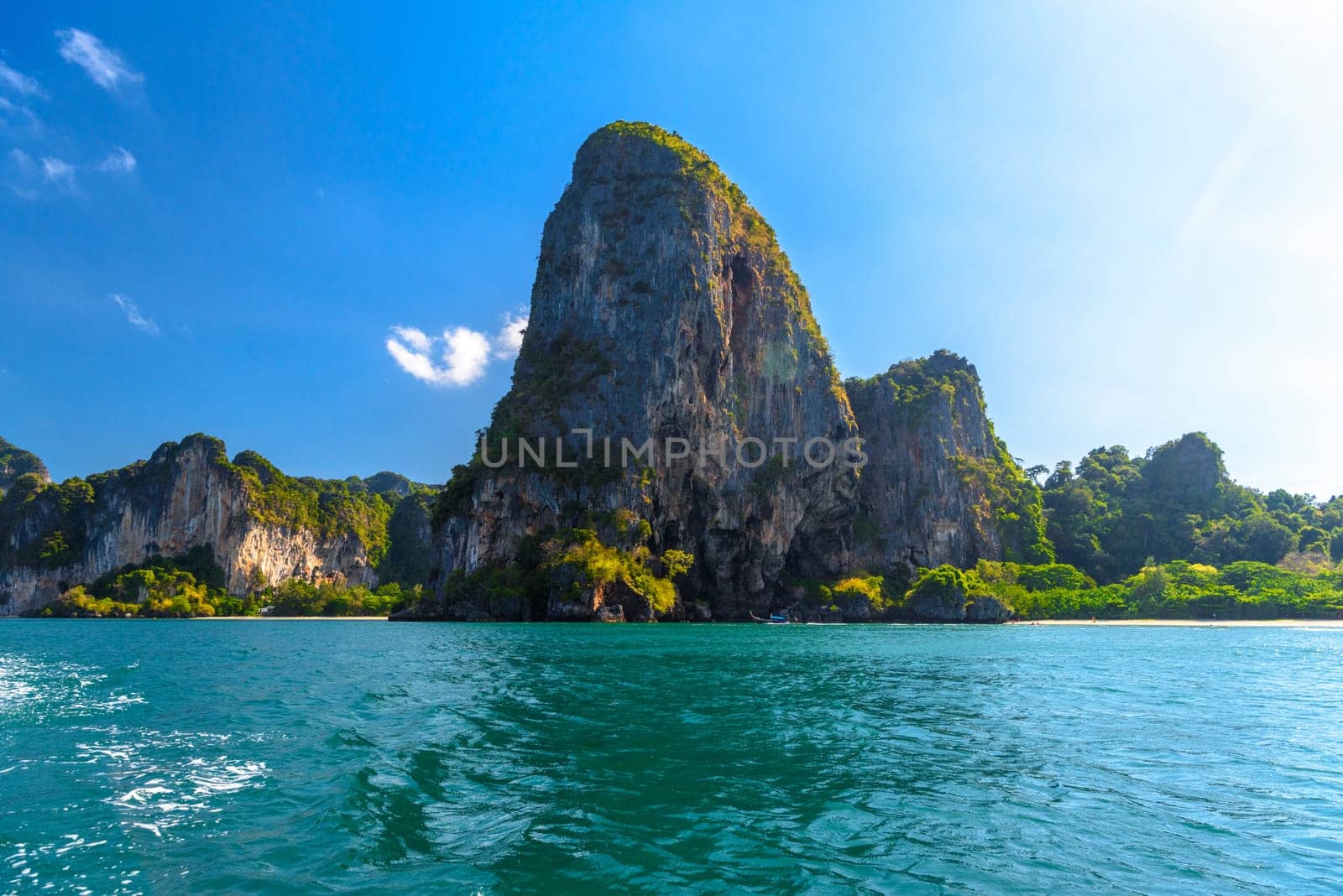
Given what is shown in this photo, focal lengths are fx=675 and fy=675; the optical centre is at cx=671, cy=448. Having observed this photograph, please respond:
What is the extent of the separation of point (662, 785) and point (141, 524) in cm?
13118

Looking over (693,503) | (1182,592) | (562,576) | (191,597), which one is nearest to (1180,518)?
(1182,592)

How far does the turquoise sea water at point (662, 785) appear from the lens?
634 cm

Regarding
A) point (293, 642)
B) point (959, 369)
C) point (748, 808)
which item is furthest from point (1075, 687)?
point (959, 369)

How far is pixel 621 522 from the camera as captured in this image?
225 feet

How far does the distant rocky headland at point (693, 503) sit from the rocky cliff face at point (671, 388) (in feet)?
1.03

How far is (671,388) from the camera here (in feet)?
255

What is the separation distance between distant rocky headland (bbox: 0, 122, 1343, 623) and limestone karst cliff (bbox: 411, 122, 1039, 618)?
34 cm

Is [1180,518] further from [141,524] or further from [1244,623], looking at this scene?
[141,524]

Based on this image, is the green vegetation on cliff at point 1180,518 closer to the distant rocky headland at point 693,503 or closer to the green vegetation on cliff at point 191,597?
the distant rocky headland at point 693,503

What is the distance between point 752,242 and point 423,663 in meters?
83.7

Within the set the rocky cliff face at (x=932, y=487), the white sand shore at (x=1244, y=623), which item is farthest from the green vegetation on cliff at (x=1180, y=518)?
the white sand shore at (x=1244, y=623)

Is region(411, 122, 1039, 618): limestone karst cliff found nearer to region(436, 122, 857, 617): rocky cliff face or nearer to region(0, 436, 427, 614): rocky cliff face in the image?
region(436, 122, 857, 617): rocky cliff face

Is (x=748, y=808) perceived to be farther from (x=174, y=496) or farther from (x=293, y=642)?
(x=174, y=496)

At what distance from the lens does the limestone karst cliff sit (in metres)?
70.8
